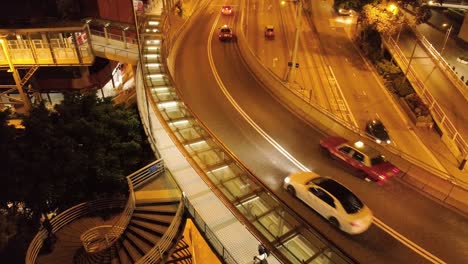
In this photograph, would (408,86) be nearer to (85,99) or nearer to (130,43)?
(130,43)

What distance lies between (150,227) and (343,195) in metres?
8.84

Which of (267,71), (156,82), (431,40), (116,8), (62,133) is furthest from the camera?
(431,40)

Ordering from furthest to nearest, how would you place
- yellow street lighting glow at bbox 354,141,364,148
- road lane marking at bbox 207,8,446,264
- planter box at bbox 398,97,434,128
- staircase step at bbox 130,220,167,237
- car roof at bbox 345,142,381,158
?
planter box at bbox 398,97,434,128 → yellow street lighting glow at bbox 354,141,364,148 → car roof at bbox 345,142,381,158 → road lane marking at bbox 207,8,446,264 → staircase step at bbox 130,220,167,237

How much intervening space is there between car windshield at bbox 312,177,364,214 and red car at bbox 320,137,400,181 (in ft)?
11.9

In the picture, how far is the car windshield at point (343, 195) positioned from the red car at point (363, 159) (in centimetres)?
364

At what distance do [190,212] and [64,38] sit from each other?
67.7 feet

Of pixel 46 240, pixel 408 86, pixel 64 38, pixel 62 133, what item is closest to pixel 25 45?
pixel 64 38

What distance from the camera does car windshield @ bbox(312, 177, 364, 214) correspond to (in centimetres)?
1556

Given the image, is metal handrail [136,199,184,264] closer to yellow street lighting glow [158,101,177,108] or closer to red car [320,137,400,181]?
yellow street lighting glow [158,101,177,108]

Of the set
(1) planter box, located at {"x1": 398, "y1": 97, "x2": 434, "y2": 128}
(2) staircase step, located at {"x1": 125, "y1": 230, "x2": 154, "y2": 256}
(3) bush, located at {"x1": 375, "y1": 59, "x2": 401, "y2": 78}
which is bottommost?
(1) planter box, located at {"x1": 398, "y1": 97, "x2": 434, "y2": 128}

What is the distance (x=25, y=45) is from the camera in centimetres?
2636

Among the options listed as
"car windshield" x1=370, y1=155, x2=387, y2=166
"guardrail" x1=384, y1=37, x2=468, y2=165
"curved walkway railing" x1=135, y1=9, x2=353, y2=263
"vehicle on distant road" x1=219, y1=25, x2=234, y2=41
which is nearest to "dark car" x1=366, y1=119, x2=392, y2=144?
"guardrail" x1=384, y1=37, x2=468, y2=165

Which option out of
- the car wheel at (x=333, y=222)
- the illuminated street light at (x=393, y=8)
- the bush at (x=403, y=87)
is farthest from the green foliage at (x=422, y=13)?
the car wheel at (x=333, y=222)

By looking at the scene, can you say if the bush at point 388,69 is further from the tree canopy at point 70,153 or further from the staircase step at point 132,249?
the staircase step at point 132,249
